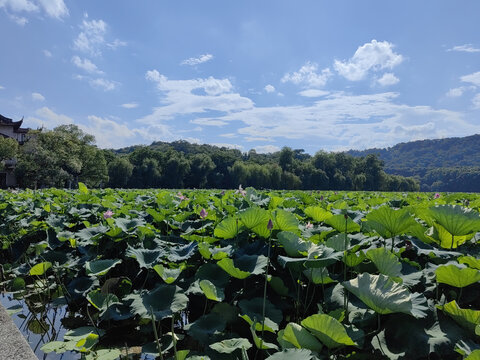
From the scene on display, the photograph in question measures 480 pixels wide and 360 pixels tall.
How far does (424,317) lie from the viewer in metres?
1.23

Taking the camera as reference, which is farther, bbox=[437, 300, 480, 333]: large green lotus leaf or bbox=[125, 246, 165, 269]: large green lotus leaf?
bbox=[125, 246, 165, 269]: large green lotus leaf

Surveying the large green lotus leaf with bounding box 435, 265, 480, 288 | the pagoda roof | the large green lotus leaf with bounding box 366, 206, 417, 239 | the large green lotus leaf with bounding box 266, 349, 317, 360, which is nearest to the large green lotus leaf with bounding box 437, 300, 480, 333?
the large green lotus leaf with bounding box 435, 265, 480, 288

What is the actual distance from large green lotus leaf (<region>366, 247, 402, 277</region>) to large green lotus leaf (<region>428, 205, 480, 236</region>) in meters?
0.36

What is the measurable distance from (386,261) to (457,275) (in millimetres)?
253

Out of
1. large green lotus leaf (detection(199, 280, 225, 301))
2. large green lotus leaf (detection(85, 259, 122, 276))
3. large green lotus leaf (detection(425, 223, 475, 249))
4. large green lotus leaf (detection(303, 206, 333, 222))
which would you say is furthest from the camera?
large green lotus leaf (detection(303, 206, 333, 222))

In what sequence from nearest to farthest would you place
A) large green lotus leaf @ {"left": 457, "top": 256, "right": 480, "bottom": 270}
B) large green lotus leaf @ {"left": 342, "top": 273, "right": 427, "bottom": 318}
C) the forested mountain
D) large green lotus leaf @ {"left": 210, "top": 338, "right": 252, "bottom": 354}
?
large green lotus leaf @ {"left": 342, "top": 273, "right": 427, "bottom": 318}
large green lotus leaf @ {"left": 210, "top": 338, "right": 252, "bottom": 354}
large green lotus leaf @ {"left": 457, "top": 256, "right": 480, "bottom": 270}
the forested mountain

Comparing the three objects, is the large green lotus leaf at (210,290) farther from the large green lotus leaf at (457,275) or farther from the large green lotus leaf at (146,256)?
the large green lotus leaf at (457,275)

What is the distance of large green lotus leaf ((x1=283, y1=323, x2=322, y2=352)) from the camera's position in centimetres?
119

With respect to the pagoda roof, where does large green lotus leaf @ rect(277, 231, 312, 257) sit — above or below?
below

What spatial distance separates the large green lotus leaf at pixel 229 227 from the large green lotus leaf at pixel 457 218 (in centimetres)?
102

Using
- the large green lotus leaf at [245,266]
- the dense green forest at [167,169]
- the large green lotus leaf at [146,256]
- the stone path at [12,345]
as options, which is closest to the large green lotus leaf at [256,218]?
the large green lotus leaf at [245,266]

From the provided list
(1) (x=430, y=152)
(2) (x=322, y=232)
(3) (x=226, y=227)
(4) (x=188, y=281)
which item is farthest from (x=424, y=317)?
(1) (x=430, y=152)

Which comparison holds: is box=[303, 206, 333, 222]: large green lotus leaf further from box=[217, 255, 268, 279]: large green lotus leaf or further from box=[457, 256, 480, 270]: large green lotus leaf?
box=[457, 256, 480, 270]: large green lotus leaf

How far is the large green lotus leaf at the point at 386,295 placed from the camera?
116cm
